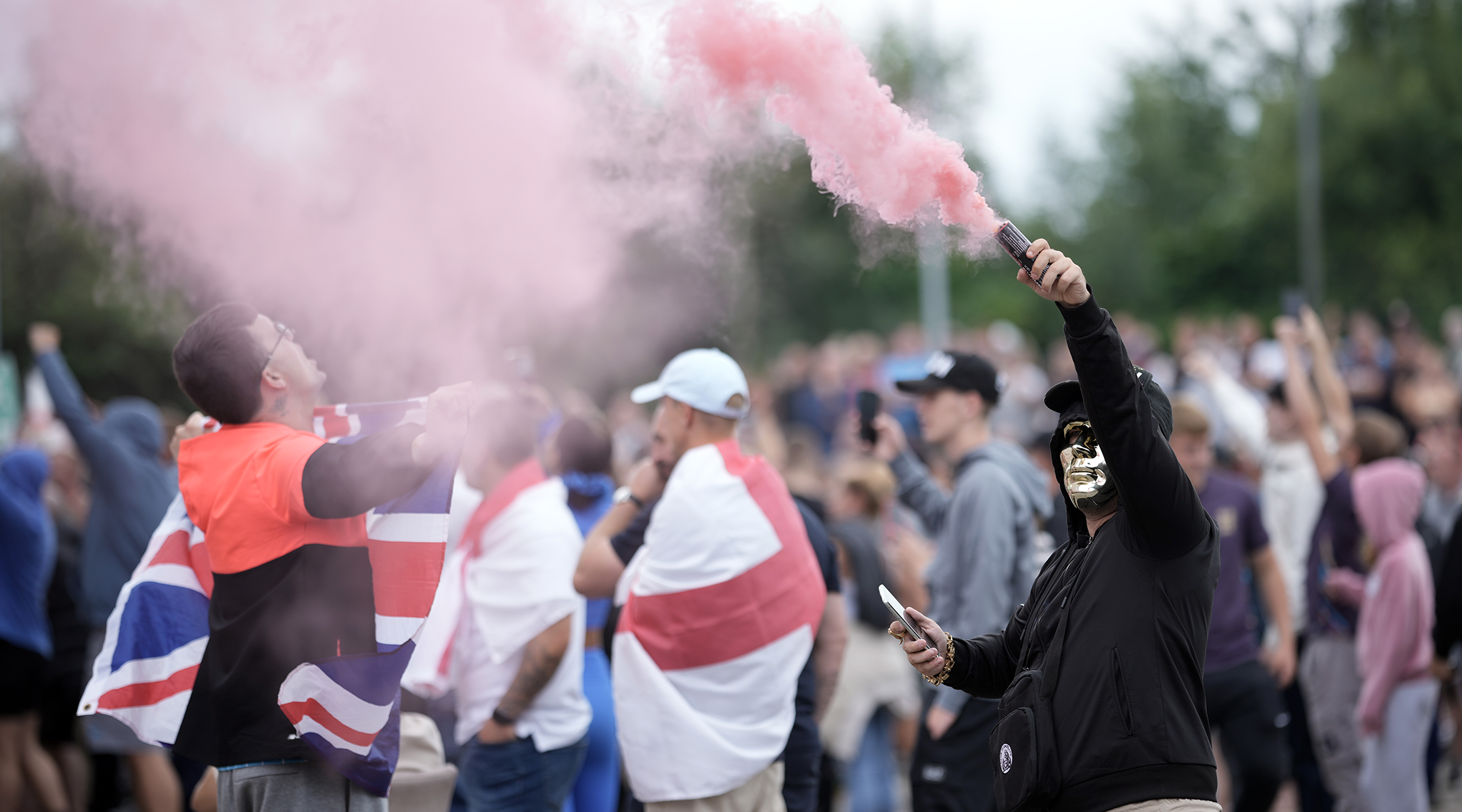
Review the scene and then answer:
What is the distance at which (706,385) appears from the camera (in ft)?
15.6

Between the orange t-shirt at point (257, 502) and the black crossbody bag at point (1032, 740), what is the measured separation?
1.84 meters

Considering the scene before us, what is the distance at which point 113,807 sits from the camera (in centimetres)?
834

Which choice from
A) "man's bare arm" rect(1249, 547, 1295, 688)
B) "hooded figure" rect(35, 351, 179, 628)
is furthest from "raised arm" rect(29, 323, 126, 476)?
"man's bare arm" rect(1249, 547, 1295, 688)

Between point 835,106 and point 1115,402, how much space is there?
3.80ft

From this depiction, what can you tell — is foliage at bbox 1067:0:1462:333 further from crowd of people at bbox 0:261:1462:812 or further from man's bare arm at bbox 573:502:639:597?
man's bare arm at bbox 573:502:639:597

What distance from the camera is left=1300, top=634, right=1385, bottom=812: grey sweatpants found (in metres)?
6.55

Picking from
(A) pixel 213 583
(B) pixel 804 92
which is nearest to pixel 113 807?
(A) pixel 213 583

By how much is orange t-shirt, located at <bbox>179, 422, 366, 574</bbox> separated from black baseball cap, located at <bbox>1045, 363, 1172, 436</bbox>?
195cm

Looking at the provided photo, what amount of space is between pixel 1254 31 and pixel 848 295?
11.2 metres

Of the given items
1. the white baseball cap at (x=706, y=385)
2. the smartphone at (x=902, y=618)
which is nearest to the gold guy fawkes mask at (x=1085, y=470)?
the smartphone at (x=902, y=618)

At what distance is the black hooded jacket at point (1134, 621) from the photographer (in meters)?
2.81

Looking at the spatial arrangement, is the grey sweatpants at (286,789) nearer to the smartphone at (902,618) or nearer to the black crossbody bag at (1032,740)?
the smartphone at (902,618)

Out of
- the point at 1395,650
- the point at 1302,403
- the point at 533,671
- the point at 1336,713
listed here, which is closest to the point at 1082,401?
the point at 533,671

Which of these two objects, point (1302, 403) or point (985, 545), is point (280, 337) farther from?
point (1302, 403)
